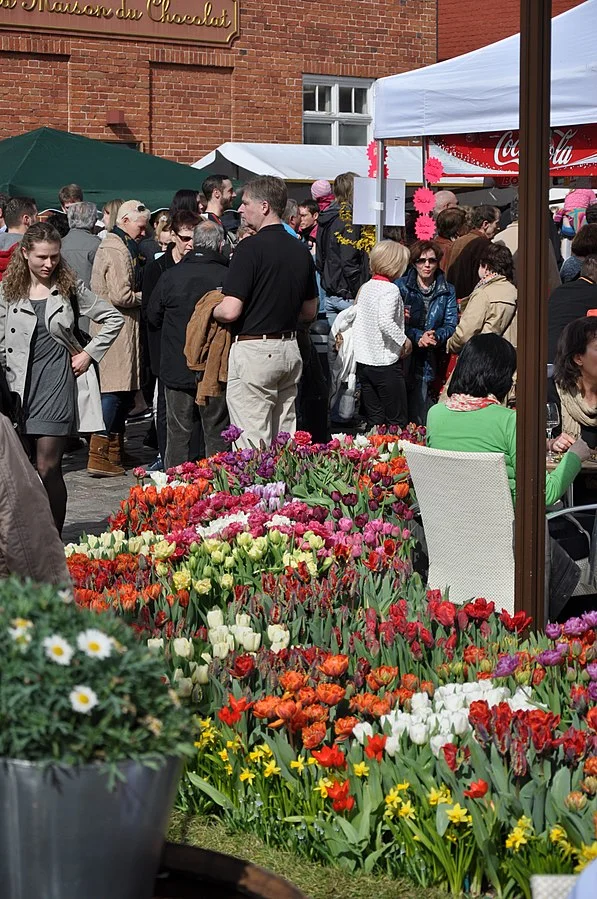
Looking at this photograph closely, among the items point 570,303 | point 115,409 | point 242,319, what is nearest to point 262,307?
point 242,319

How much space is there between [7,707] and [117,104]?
16.6 metres

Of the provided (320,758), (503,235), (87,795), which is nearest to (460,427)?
(320,758)

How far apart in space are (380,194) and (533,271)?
7.36m

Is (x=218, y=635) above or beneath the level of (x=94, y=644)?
beneath

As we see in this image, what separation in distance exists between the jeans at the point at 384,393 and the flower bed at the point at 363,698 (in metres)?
4.25

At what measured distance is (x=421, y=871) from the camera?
3254mm

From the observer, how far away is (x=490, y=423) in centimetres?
515

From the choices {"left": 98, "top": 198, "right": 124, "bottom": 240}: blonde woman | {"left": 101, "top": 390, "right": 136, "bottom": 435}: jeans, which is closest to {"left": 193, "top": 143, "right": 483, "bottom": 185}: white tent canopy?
{"left": 98, "top": 198, "right": 124, "bottom": 240}: blonde woman

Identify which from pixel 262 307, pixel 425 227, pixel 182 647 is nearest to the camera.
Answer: pixel 182 647

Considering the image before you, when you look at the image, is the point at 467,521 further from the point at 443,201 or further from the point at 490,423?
the point at 443,201

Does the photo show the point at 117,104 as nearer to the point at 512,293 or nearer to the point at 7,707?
the point at 512,293

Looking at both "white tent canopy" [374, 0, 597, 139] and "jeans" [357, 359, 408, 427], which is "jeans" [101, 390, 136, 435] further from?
"white tent canopy" [374, 0, 597, 139]

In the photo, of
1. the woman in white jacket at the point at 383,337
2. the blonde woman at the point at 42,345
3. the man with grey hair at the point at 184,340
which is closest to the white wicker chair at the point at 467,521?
the blonde woman at the point at 42,345

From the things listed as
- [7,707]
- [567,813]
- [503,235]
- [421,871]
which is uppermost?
[503,235]
